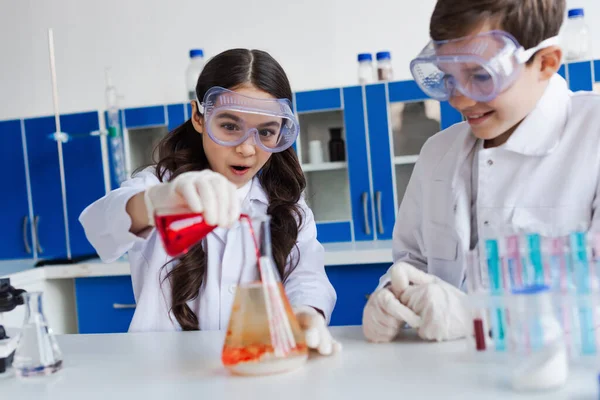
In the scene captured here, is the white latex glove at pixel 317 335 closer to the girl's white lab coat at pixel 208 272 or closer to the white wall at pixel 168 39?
the girl's white lab coat at pixel 208 272

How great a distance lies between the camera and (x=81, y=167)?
3838mm

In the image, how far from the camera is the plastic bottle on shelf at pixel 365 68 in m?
3.56

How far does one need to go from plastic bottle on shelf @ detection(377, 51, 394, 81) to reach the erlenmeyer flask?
2645mm

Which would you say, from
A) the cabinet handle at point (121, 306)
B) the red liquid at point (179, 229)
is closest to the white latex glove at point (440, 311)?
Answer: the red liquid at point (179, 229)

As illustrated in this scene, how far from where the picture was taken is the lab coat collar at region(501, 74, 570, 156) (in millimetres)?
1415

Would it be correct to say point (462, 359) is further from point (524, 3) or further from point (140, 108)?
point (140, 108)

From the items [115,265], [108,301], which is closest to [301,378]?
[115,265]

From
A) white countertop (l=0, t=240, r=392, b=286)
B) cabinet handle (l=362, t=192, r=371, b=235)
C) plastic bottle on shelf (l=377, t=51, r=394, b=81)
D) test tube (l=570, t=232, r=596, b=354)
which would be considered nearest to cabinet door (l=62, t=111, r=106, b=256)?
white countertop (l=0, t=240, r=392, b=286)

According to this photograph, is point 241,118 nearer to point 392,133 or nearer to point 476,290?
point 476,290

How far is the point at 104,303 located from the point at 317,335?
2.55 meters

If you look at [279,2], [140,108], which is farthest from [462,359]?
[279,2]

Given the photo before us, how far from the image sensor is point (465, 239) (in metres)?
1.47

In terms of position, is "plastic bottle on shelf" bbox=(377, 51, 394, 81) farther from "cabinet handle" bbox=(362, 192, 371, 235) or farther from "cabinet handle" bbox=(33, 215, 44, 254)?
"cabinet handle" bbox=(33, 215, 44, 254)

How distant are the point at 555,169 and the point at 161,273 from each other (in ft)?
3.20
